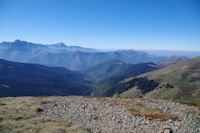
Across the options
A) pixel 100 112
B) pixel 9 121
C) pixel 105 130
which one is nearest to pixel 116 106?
pixel 100 112

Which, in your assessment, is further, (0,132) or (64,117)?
(64,117)

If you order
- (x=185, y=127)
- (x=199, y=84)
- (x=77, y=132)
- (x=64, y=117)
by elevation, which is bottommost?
(x=199, y=84)

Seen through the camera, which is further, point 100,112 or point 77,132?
point 100,112

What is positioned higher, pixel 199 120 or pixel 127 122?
pixel 199 120

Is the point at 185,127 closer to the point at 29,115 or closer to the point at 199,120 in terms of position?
the point at 199,120

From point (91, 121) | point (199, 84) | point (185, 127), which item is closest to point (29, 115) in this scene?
point (91, 121)

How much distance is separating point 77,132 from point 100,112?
954 centimetres

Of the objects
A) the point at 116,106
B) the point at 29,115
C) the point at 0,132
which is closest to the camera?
the point at 0,132

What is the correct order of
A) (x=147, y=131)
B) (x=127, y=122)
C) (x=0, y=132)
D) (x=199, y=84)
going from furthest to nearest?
(x=199, y=84)
(x=127, y=122)
(x=147, y=131)
(x=0, y=132)

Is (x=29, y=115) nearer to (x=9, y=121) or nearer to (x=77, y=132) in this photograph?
(x=9, y=121)

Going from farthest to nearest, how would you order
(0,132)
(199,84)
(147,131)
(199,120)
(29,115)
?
(199,84)
(29,115)
(199,120)
(147,131)
(0,132)

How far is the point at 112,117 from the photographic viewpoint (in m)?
22.5

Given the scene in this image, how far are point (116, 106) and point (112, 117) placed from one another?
21.6 ft

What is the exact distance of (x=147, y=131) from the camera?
55.6 ft
